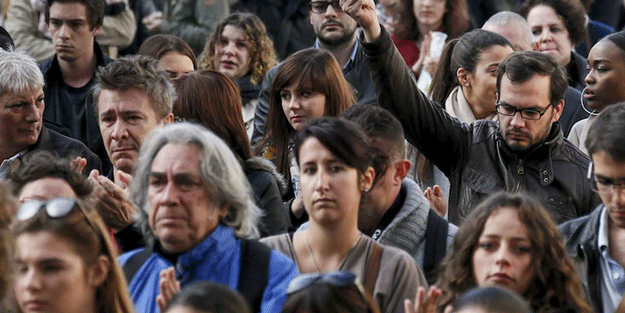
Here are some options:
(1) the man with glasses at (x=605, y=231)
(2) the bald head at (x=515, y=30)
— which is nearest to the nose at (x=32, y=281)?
(1) the man with glasses at (x=605, y=231)

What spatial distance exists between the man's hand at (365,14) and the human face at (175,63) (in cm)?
215

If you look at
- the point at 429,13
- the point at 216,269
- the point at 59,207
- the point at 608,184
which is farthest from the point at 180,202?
the point at 429,13

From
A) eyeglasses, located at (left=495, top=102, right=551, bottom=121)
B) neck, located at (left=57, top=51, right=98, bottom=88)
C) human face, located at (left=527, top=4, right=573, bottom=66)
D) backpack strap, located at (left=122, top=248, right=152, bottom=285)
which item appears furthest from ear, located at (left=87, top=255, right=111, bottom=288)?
human face, located at (left=527, top=4, right=573, bottom=66)

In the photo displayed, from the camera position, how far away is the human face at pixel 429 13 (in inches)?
361

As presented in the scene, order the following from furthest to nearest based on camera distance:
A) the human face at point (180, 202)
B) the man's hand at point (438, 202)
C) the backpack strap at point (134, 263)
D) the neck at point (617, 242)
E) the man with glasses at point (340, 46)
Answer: the man with glasses at point (340, 46), the man's hand at point (438, 202), the neck at point (617, 242), the backpack strap at point (134, 263), the human face at point (180, 202)

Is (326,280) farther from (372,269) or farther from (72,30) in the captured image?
(72,30)

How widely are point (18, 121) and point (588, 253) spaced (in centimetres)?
301

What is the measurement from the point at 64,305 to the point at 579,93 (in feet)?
14.0

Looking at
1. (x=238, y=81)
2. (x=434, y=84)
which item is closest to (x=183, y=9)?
(x=238, y=81)

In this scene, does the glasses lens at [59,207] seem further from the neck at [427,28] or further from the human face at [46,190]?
the neck at [427,28]

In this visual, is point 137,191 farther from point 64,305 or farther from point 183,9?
point 183,9

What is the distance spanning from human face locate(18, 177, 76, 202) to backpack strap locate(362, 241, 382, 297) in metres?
1.25

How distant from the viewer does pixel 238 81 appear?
352 inches

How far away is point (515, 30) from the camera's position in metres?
8.34
